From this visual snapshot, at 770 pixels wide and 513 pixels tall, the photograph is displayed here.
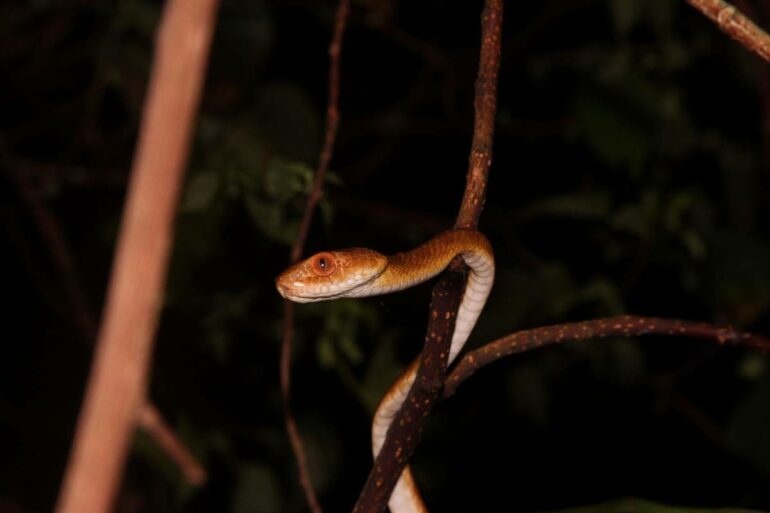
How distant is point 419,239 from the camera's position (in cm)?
460

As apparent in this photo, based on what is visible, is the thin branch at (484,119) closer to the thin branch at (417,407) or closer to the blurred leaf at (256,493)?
the thin branch at (417,407)

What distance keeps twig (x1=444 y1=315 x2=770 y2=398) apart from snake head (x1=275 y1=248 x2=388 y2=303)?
1.15 ft

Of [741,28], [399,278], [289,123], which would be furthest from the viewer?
[289,123]

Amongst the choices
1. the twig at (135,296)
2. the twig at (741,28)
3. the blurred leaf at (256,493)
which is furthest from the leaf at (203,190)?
the twig at (135,296)

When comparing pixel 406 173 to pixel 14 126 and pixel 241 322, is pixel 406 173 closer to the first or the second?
pixel 241 322

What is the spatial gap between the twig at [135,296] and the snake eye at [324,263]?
143 cm

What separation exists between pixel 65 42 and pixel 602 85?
268cm

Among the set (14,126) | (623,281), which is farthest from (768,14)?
(14,126)

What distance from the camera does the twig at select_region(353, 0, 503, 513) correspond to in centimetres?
142

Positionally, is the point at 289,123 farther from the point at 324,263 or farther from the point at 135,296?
the point at 135,296

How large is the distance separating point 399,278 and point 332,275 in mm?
172

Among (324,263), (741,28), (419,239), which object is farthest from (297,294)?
(419,239)

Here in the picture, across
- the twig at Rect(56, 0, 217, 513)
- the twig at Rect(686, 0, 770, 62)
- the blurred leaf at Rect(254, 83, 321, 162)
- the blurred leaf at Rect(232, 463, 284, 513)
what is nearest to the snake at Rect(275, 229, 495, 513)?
the twig at Rect(686, 0, 770, 62)

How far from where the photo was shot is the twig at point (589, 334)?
1.55 metres
